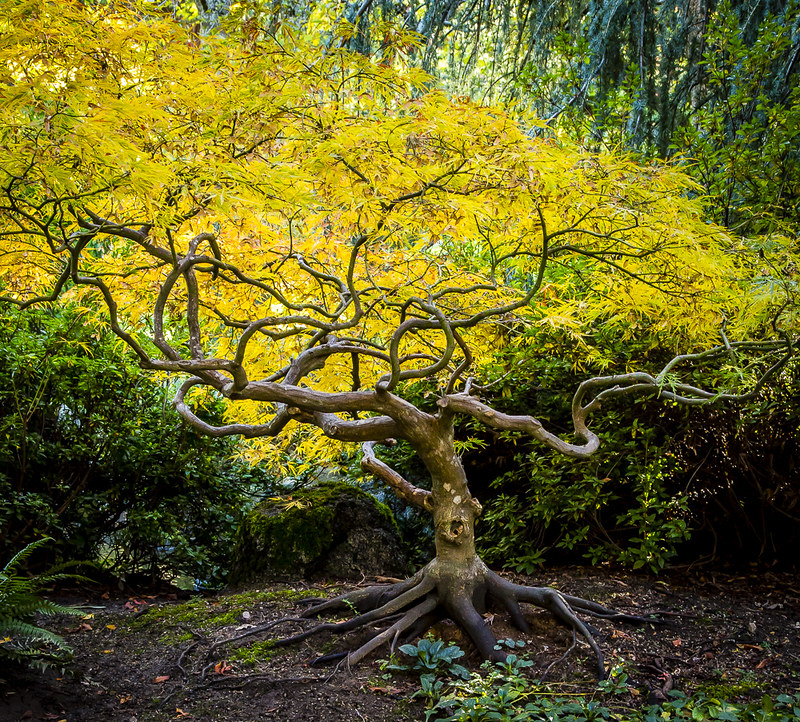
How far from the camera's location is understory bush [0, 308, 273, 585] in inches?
194

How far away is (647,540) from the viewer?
165 inches

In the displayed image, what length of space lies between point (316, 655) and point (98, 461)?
3.07m

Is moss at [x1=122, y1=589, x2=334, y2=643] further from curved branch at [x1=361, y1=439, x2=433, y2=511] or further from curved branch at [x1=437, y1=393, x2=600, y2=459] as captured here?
curved branch at [x1=437, y1=393, x2=600, y2=459]

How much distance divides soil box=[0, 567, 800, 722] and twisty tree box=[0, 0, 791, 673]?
19 cm

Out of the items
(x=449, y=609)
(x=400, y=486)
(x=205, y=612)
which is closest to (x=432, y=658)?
(x=449, y=609)

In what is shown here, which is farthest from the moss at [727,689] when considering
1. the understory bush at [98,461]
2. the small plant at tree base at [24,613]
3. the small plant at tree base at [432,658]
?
the understory bush at [98,461]

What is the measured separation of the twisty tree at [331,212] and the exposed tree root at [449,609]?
11 millimetres

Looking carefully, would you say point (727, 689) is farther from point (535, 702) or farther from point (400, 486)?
point (400, 486)

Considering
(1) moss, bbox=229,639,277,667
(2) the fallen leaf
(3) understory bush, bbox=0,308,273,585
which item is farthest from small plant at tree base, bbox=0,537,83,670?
(3) understory bush, bbox=0,308,273,585

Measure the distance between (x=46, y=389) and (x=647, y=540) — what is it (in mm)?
4528

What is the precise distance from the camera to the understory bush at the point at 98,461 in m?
4.93

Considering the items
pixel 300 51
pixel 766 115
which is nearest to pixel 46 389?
pixel 300 51

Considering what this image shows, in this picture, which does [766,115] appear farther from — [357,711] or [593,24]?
[357,711]

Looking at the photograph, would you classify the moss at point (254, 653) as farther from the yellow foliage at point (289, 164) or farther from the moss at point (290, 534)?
the yellow foliage at point (289, 164)
